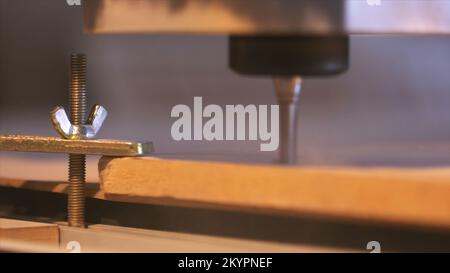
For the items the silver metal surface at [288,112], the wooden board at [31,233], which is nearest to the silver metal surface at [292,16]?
the silver metal surface at [288,112]

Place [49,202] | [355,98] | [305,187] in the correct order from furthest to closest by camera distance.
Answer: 1. [355,98]
2. [49,202]
3. [305,187]

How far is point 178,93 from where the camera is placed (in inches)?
26.0

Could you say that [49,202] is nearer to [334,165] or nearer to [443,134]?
[334,165]

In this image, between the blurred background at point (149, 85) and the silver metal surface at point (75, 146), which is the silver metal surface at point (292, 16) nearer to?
the silver metal surface at point (75, 146)

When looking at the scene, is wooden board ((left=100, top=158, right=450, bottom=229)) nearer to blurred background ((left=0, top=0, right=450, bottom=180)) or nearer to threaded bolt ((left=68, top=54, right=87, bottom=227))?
threaded bolt ((left=68, top=54, right=87, bottom=227))

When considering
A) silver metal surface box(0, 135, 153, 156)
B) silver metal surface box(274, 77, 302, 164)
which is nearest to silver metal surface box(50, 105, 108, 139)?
silver metal surface box(0, 135, 153, 156)

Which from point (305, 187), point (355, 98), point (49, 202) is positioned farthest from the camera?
point (355, 98)

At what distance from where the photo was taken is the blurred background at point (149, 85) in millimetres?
659

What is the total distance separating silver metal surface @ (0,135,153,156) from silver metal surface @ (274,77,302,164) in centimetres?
9

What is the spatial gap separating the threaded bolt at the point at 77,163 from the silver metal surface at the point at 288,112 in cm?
14

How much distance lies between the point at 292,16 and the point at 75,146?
0.58 ft
